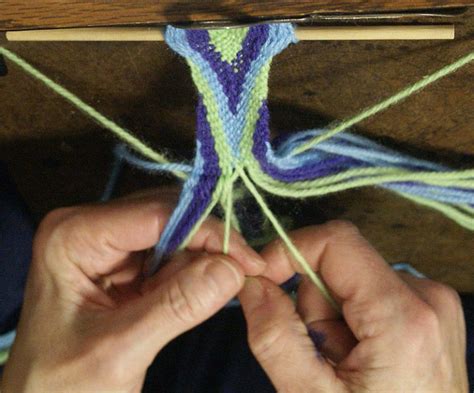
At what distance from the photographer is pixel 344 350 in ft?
2.11

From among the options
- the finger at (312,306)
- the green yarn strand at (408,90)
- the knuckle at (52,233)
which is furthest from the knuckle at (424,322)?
the knuckle at (52,233)

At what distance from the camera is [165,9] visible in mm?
519

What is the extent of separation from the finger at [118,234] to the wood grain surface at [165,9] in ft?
0.66

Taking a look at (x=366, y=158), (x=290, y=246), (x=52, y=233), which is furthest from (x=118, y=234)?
(x=366, y=158)

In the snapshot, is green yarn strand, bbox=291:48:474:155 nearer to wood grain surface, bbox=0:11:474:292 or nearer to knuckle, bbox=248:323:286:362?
wood grain surface, bbox=0:11:474:292

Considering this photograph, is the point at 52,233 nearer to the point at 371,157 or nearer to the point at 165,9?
the point at 165,9

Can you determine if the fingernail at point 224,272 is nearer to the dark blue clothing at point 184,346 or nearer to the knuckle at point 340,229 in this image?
the knuckle at point 340,229

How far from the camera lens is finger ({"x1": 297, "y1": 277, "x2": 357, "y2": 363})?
64 cm

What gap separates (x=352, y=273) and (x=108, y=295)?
28 centimetres

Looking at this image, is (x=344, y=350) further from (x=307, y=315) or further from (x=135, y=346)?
(x=135, y=346)

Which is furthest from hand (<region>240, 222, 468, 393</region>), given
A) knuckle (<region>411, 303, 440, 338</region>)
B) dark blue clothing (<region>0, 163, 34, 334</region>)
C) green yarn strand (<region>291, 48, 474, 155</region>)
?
dark blue clothing (<region>0, 163, 34, 334</region>)

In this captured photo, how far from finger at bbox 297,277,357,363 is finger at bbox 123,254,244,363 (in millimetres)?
129

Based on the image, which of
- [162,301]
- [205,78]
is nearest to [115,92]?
[205,78]

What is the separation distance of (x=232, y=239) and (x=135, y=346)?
152mm
